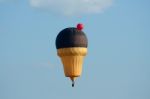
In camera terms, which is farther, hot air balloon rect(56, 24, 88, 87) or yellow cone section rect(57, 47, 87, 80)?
yellow cone section rect(57, 47, 87, 80)

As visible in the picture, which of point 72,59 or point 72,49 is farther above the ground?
point 72,49

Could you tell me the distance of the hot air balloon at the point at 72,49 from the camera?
8044 cm

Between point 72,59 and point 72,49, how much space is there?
1.27m

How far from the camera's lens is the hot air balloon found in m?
80.4

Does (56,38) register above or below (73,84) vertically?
above

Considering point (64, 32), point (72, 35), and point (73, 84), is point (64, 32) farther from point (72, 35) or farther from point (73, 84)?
point (73, 84)

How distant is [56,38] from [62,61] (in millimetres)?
2751

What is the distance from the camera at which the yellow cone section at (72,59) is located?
80.6m

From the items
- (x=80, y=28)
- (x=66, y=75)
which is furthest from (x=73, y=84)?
(x=80, y=28)

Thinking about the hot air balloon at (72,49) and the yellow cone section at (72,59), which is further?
the yellow cone section at (72,59)

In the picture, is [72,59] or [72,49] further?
[72,59]

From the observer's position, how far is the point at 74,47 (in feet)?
264

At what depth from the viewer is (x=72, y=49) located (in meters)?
80.4

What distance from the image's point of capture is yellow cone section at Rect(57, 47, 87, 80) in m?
80.6
